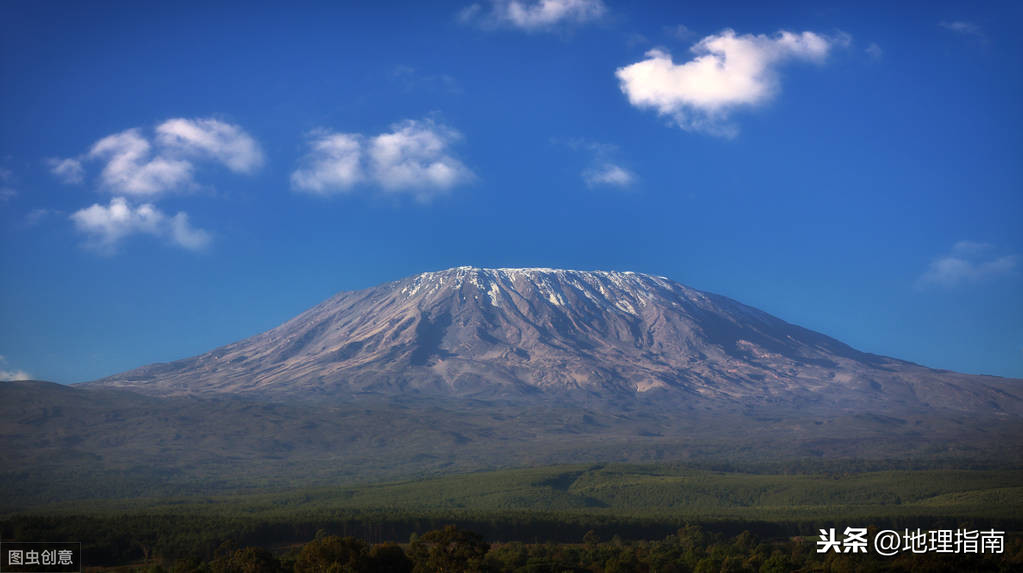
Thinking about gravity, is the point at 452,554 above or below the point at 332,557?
below

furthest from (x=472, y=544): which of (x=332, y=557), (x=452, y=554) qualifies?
(x=332, y=557)

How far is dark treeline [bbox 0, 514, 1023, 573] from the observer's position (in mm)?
41906

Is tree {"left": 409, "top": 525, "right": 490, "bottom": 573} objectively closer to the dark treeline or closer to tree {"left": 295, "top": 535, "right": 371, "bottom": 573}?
the dark treeline

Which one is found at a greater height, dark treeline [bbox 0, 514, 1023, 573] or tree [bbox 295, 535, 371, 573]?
tree [bbox 295, 535, 371, 573]

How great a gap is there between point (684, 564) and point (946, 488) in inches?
2588

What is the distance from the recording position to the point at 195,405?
176 meters

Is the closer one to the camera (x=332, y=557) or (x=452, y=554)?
(x=332, y=557)

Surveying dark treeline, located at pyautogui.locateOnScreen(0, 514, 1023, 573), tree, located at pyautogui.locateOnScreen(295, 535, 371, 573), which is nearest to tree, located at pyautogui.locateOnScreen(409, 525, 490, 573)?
dark treeline, located at pyautogui.locateOnScreen(0, 514, 1023, 573)

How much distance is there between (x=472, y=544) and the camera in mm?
42000

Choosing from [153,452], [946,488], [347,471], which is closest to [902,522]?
[946,488]

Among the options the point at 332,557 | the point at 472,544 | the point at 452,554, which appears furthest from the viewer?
the point at 472,544

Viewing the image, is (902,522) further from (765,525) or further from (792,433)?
(792,433)

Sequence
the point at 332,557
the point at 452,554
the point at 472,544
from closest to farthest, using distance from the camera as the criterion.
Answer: the point at 332,557 → the point at 452,554 → the point at 472,544

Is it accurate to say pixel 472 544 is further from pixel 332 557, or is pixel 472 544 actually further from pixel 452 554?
pixel 332 557
